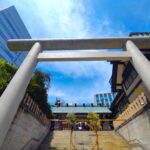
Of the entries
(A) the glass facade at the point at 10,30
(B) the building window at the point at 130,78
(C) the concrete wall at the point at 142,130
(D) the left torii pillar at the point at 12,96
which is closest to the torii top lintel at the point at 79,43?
(D) the left torii pillar at the point at 12,96

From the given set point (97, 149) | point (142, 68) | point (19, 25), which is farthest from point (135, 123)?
point (19, 25)

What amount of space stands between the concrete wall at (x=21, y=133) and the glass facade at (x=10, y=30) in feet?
147

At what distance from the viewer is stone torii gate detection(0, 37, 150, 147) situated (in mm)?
2352

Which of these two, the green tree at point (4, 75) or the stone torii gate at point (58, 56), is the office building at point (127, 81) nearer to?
the stone torii gate at point (58, 56)

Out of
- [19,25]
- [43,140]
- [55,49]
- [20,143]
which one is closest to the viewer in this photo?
[55,49]

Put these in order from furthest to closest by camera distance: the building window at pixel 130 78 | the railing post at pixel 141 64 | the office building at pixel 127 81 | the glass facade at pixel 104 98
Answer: the glass facade at pixel 104 98 < the building window at pixel 130 78 < the office building at pixel 127 81 < the railing post at pixel 141 64

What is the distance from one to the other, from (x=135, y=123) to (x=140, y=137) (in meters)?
0.82

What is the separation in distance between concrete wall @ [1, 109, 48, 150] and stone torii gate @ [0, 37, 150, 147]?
2.83 m

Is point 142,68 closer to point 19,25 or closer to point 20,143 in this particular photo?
point 20,143

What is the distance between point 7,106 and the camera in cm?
225

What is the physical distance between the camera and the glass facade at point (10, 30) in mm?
51169

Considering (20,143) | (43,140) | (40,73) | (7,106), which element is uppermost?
(40,73)

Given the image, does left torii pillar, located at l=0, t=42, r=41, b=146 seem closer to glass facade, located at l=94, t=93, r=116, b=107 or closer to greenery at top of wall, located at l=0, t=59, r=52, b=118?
greenery at top of wall, located at l=0, t=59, r=52, b=118

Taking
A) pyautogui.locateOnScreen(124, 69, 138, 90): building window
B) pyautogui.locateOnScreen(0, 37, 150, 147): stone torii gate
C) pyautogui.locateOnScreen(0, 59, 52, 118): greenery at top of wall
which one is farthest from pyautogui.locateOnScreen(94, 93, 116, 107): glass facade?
pyautogui.locateOnScreen(0, 37, 150, 147): stone torii gate
